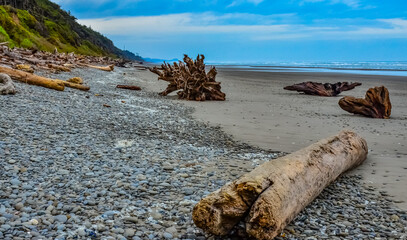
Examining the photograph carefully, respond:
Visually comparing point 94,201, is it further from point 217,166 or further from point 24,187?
point 217,166

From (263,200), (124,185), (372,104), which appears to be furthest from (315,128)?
(263,200)

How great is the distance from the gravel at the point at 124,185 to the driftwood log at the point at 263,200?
0.16m

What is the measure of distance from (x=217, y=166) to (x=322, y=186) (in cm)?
154

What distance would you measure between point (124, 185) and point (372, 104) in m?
8.88

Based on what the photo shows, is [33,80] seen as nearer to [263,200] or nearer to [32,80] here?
[32,80]

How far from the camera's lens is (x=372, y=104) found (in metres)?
10.7

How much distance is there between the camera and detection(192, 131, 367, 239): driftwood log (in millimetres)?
2887

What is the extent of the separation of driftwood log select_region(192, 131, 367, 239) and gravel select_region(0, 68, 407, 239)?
0.16m

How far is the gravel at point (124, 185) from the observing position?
10.3ft

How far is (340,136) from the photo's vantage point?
5387 mm

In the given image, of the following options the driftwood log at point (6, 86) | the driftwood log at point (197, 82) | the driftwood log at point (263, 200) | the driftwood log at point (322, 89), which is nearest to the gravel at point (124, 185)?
the driftwood log at point (263, 200)

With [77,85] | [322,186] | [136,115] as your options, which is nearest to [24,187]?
[322,186]

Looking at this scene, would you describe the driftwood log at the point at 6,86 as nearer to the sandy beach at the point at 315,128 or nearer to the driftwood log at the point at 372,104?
the sandy beach at the point at 315,128

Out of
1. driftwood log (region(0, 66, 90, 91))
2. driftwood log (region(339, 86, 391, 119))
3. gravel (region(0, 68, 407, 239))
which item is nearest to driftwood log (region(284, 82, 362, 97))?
driftwood log (region(339, 86, 391, 119))
